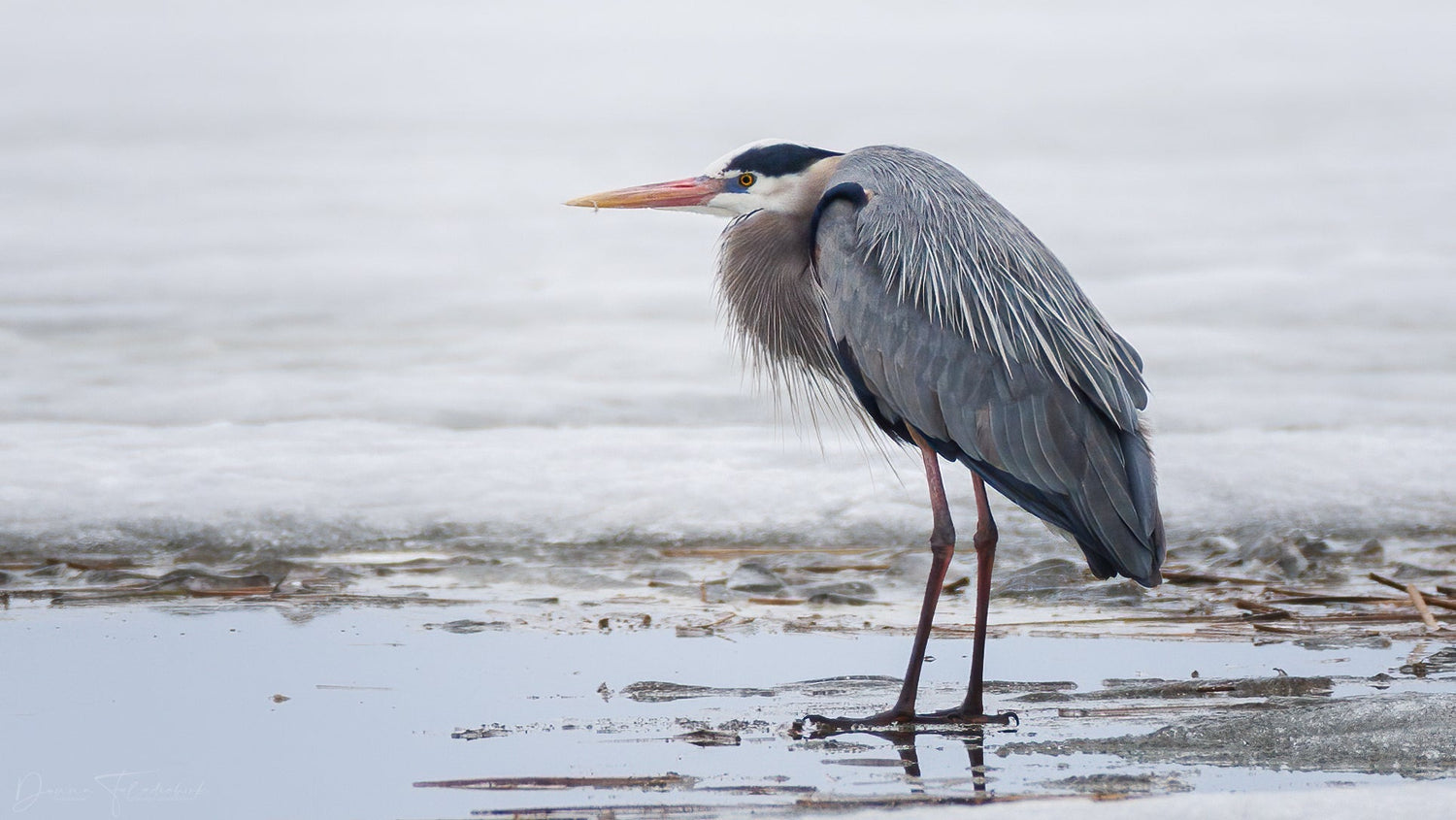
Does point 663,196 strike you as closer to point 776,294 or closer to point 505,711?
point 776,294

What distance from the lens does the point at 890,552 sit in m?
6.21

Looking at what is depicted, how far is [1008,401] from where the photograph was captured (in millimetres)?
4281

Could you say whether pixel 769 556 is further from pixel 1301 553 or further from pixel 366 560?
pixel 1301 553

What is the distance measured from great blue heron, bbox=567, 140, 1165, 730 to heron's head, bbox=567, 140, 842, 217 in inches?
6.3

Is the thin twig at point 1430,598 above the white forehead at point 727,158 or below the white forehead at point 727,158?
below

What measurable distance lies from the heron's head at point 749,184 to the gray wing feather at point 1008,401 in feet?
1.17

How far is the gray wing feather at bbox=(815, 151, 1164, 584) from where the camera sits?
13.6 ft

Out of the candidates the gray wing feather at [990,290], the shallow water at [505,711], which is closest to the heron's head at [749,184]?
the gray wing feather at [990,290]

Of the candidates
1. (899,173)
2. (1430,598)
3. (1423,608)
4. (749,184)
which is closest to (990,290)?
(899,173)

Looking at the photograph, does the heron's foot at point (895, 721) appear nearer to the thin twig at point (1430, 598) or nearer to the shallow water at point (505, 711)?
the shallow water at point (505, 711)

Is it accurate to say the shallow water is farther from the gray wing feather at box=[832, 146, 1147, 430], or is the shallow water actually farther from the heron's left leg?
the gray wing feather at box=[832, 146, 1147, 430]

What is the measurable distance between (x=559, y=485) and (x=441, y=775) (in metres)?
4.26

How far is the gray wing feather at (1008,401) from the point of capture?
415 cm

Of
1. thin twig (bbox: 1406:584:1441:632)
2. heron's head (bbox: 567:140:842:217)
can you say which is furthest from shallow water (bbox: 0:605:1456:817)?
heron's head (bbox: 567:140:842:217)
